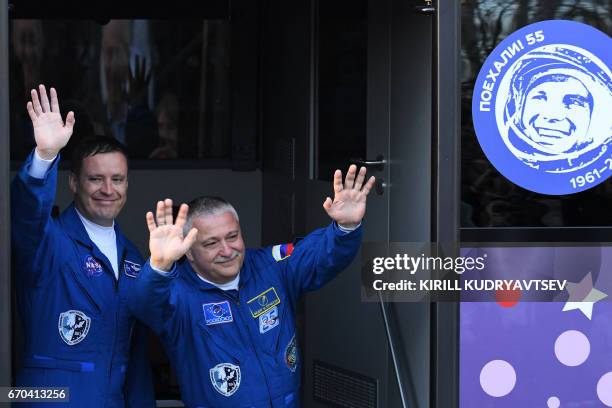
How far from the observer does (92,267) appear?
310 centimetres

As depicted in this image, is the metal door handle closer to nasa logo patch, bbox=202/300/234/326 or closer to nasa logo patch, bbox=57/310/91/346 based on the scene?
nasa logo patch, bbox=202/300/234/326

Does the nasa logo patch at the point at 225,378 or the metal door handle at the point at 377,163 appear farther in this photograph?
the metal door handle at the point at 377,163

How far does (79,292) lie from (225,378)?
503mm

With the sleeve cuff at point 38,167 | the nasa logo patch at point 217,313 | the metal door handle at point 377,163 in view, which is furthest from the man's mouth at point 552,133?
the sleeve cuff at point 38,167

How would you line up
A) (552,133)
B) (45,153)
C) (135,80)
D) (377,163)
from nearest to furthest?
(45,153) < (552,133) < (377,163) < (135,80)

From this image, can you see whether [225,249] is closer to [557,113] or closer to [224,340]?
[224,340]

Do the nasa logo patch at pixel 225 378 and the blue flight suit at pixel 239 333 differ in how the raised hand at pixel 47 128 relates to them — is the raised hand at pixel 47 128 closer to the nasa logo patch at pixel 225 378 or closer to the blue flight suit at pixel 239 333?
the blue flight suit at pixel 239 333

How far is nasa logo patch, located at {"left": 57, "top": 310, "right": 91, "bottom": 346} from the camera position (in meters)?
3.04

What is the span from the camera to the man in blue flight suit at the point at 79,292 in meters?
3.01

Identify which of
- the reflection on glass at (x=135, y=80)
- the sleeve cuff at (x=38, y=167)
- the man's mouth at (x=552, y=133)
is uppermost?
the reflection on glass at (x=135, y=80)

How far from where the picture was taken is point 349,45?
13.1 ft

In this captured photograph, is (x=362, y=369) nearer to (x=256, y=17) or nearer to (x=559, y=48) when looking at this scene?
(x=559, y=48)

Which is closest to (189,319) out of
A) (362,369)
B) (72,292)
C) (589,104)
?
(72,292)

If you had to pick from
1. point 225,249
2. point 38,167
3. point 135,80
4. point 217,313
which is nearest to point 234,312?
point 217,313
